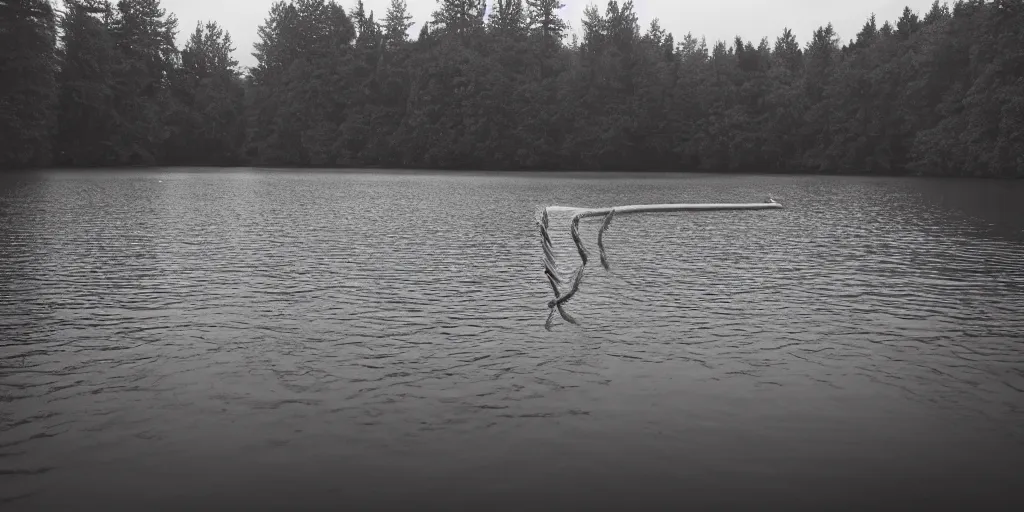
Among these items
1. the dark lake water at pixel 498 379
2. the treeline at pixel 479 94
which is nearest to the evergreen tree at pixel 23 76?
the treeline at pixel 479 94

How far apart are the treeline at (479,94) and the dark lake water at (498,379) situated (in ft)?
322

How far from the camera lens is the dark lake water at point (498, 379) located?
1070cm

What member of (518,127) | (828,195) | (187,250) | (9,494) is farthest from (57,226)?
(518,127)

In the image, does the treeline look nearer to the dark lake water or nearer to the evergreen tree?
the evergreen tree

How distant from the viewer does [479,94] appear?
151125mm

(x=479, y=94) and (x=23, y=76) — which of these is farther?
(x=479, y=94)

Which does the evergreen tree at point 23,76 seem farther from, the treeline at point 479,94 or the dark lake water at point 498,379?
the dark lake water at point 498,379

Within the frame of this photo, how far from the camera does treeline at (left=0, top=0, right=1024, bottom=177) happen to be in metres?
119

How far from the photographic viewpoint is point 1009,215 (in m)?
51.4

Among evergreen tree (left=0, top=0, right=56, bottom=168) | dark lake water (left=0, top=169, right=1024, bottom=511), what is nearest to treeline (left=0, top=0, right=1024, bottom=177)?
evergreen tree (left=0, top=0, right=56, bottom=168)

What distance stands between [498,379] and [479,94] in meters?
140

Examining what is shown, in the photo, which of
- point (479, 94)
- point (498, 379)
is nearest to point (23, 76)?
point (479, 94)

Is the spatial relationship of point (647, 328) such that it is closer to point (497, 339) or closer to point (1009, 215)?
point (497, 339)

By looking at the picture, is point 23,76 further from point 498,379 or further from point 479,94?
point 498,379
